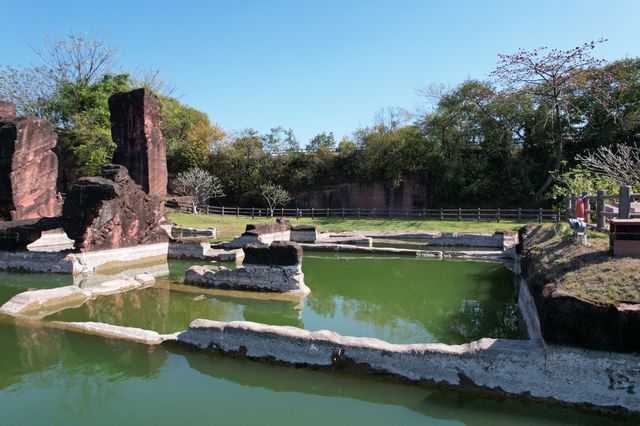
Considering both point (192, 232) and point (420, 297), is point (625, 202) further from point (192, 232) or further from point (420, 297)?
point (192, 232)

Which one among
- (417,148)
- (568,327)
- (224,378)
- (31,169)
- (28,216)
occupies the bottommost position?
(224,378)

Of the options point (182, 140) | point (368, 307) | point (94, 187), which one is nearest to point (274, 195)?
point (182, 140)

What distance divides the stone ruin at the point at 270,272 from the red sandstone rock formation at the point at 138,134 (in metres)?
12.4

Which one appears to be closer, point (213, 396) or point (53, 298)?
point (213, 396)

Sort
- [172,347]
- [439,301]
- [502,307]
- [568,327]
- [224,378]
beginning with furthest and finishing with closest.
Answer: [439,301] < [502,307] < [172,347] < [224,378] < [568,327]

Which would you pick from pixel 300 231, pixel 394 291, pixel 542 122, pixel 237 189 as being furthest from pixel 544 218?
pixel 237 189

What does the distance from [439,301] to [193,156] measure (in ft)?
114

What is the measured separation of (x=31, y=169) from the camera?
745 inches

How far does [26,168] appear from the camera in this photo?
18.7 metres

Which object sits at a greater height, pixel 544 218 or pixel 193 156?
pixel 193 156

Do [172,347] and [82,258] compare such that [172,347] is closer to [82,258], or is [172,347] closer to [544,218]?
[82,258]

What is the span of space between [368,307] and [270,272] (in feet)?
9.12

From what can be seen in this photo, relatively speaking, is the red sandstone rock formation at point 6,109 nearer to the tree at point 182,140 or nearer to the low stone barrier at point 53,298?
the low stone barrier at point 53,298

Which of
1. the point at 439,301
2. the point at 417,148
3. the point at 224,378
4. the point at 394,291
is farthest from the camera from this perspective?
the point at 417,148
